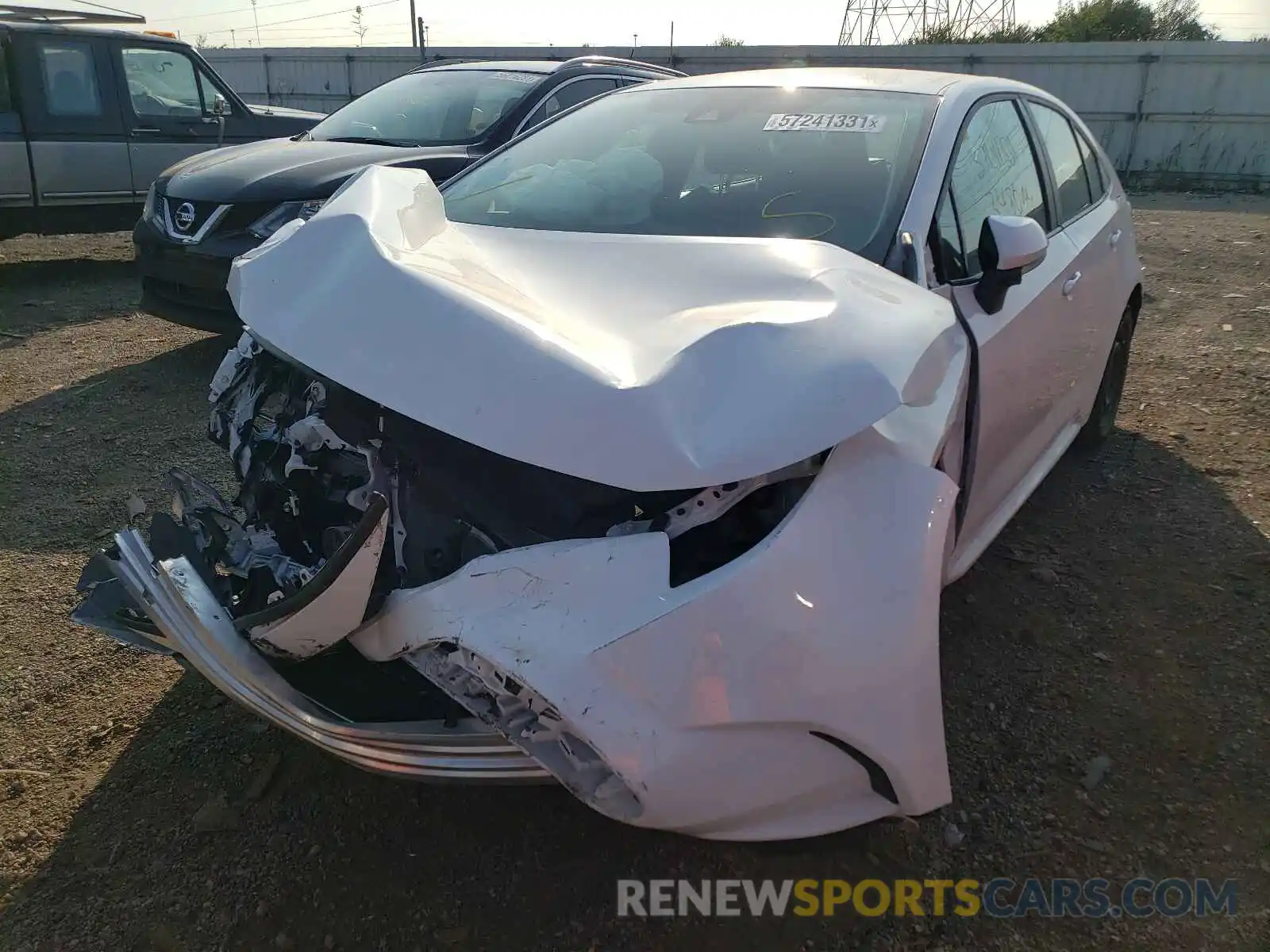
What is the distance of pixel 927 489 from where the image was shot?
1.73 m

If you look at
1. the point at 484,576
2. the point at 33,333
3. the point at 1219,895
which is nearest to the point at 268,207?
the point at 33,333

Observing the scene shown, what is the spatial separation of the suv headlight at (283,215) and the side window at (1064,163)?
3.41m

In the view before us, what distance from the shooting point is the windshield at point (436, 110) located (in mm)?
5750

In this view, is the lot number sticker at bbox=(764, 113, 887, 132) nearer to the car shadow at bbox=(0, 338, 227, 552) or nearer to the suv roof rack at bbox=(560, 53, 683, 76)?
the car shadow at bbox=(0, 338, 227, 552)

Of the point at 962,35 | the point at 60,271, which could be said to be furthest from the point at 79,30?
the point at 962,35

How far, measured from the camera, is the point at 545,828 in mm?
2102

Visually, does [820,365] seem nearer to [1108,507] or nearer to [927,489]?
[927,489]

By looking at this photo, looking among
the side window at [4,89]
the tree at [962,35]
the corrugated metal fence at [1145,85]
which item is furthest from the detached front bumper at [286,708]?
the tree at [962,35]

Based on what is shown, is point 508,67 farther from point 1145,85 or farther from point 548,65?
point 1145,85

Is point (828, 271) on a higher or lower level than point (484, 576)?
higher

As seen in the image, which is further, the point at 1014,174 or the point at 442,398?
the point at 1014,174

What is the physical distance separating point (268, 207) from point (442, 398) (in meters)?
3.77

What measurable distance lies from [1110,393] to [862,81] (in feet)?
6.62

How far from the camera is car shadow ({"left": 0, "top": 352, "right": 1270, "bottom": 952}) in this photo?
189cm
